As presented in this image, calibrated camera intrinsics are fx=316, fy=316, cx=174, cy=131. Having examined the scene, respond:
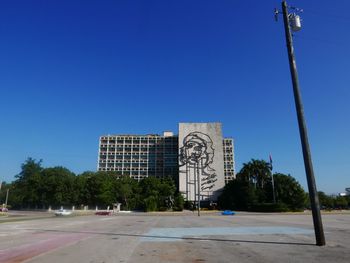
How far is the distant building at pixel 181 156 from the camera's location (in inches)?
5325

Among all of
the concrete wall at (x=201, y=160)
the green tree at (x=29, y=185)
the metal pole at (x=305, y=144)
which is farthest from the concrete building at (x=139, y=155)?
the metal pole at (x=305, y=144)

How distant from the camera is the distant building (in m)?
135

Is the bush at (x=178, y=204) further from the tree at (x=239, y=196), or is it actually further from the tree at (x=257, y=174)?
the tree at (x=257, y=174)

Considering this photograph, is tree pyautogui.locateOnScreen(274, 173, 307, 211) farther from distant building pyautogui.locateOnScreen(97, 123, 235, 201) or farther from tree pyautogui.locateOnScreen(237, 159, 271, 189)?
→ distant building pyautogui.locateOnScreen(97, 123, 235, 201)

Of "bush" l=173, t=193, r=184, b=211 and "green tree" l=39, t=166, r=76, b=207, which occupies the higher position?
"green tree" l=39, t=166, r=76, b=207

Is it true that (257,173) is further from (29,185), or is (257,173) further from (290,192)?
(29,185)

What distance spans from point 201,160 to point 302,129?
125 meters

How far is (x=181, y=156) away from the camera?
139 m

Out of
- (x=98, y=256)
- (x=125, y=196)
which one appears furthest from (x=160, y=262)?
(x=125, y=196)

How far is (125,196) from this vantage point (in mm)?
107688

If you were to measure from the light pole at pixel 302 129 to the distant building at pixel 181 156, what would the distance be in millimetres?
119869

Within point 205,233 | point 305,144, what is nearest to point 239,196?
point 205,233

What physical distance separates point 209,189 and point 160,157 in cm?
3409

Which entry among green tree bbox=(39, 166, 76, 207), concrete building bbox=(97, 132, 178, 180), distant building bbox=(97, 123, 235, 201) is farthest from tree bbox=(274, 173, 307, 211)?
concrete building bbox=(97, 132, 178, 180)
